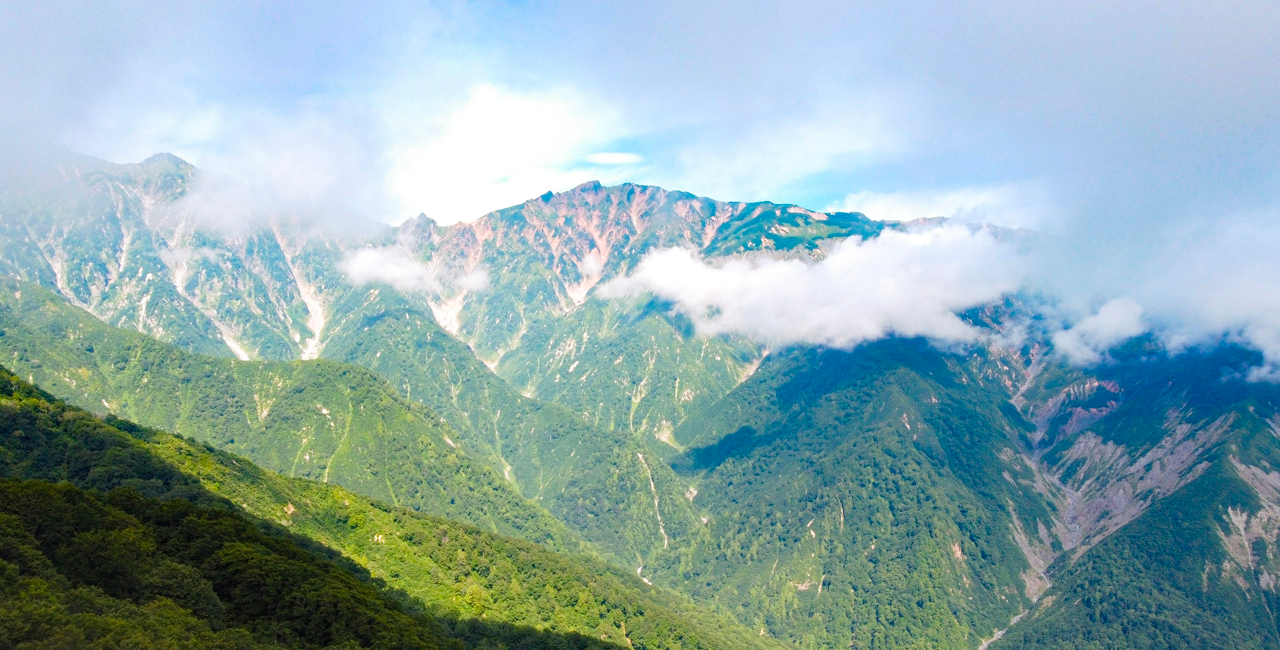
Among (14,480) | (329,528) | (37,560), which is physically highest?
(14,480)

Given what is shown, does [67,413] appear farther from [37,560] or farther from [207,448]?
[37,560]

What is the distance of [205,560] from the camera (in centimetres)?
9481

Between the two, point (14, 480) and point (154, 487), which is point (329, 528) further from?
point (14, 480)

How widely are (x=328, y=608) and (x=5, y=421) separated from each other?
94.4 metres

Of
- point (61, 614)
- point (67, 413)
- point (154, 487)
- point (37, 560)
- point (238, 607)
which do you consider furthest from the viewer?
point (67, 413)

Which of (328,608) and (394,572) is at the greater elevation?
(328,608)

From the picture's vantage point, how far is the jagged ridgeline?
234 feet

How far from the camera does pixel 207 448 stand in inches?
7736

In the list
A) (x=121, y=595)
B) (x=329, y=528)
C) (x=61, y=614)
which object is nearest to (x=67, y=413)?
(x=329, y=528)

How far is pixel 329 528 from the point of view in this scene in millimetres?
182375

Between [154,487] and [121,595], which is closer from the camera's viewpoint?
[121,595]

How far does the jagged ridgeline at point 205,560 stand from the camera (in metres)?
71.4

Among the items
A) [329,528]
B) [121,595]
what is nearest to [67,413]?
[329,528]

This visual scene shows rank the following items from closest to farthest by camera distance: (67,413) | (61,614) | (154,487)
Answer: (61,614), (154,487), (67,413)
